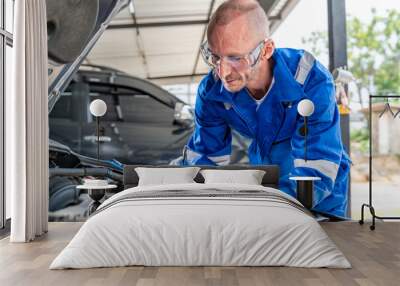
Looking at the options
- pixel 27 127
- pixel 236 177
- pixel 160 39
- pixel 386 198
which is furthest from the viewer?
pixel 386 198

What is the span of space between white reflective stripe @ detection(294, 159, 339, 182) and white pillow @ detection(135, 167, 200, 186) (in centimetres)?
101

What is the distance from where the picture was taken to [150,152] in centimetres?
552

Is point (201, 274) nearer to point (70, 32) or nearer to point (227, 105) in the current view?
point (227, 105)

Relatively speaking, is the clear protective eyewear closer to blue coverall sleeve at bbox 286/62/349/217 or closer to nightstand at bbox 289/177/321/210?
blue coverall sleeve at bbox 286/62/349/217

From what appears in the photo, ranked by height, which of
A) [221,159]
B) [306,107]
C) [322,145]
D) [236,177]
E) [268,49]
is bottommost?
[236,177]

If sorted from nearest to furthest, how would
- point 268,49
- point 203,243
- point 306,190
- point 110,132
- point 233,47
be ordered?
point 203,243 → point 306,190 → point 233,47 → point 268,49 → point 110,132

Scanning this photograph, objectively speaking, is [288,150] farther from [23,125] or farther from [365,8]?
[23,125]

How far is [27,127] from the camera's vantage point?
4402mm

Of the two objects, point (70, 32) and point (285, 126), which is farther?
point (70, 32)

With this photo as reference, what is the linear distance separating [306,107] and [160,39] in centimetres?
167

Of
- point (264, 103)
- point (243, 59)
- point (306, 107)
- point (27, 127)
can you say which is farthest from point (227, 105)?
point (27, 127)

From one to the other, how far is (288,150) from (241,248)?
2.18 metres

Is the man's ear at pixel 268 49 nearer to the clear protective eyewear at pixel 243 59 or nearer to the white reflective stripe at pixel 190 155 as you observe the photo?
the clear protective eyewear at pixel 243 59

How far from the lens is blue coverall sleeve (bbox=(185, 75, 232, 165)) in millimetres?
5363
